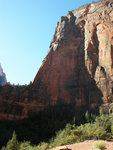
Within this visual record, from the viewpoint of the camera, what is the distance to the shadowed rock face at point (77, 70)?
24.9 metres

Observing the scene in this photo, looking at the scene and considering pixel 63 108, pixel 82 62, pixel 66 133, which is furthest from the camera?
pixel 82 62

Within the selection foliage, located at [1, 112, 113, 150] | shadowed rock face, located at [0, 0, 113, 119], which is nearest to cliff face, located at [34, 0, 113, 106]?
shadowed rock face, located at [0, 0, 113, 119]

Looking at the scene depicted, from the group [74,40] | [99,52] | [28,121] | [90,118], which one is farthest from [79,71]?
[28,121]

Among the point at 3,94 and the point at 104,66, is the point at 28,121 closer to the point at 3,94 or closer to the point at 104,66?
the point at 3,94

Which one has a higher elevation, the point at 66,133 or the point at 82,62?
the point at 82,62

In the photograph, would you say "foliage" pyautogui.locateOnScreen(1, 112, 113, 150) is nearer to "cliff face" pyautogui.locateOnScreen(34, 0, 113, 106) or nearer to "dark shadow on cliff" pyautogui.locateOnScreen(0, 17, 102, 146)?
"dark shadow on cliff" pyautogui.locateOnScreen(0, 17, 102, 146)

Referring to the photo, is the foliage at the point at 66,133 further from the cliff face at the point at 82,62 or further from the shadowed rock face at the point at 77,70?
the cliff face at the point at 82,62

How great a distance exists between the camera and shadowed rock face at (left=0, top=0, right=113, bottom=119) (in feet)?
81.7

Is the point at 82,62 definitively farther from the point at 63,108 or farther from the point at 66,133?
the point at 66,133

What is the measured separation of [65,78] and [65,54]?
4.68 meters

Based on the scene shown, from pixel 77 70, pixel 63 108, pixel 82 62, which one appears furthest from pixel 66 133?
pixel 82 62

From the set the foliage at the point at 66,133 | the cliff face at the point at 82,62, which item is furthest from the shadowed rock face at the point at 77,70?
the foliage at the point at 66,133

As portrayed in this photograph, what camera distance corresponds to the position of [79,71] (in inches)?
1122

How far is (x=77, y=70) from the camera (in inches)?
1142
